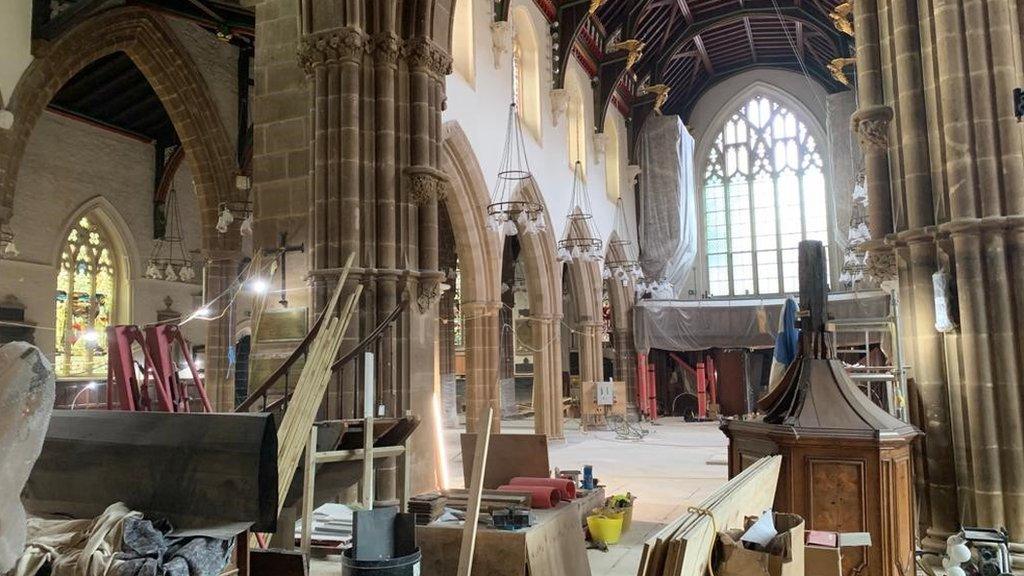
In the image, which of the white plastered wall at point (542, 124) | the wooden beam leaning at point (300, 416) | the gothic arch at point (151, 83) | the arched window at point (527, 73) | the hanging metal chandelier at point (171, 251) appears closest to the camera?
the wooden beam leaning at point (300, 416)

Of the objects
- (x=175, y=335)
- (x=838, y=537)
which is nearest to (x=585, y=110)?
(x=175, y=335)

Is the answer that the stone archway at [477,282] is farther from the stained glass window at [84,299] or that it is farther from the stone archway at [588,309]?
the stained glass window at [84,299]

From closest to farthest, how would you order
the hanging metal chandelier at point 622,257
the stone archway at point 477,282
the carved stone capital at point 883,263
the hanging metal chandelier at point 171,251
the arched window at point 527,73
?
the carved stone capital at point 883,263, the stone archway at point 477,282, the arched window at point 527,73, the hanging metal chandelier at point 171,251, the hanging metal chandelier at point 622,257

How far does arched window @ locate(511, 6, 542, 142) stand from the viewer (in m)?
14.8

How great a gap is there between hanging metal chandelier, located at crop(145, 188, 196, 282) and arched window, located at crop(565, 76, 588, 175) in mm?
9414

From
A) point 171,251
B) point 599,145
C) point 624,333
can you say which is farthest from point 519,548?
point 171,251

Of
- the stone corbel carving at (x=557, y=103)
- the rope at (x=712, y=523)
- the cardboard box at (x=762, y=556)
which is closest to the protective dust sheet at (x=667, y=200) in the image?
the stone corbel carving at (x=557, y=103)

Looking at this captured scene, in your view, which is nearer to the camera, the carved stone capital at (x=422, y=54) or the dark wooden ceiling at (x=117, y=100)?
the carved stone capital at (x=422, y=54)

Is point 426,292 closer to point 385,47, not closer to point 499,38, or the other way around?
point 385,47

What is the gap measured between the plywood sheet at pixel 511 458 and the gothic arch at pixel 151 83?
28.8 ft

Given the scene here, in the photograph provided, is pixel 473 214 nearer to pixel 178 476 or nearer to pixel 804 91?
pixel 178 476

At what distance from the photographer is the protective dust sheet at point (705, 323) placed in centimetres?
1981

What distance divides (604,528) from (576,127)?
1330 cm

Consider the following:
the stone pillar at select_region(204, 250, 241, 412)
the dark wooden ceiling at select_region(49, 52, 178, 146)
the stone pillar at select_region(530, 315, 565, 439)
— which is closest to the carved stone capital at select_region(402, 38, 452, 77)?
the stone pillar at select_region(204, 250, 241, 412)
